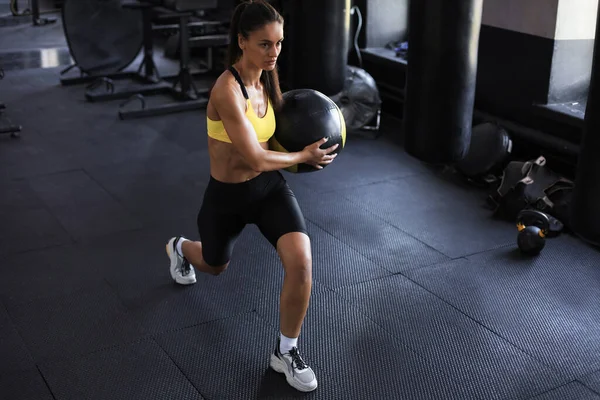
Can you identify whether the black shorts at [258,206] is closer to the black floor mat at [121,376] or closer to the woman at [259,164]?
the woman at [259,164]

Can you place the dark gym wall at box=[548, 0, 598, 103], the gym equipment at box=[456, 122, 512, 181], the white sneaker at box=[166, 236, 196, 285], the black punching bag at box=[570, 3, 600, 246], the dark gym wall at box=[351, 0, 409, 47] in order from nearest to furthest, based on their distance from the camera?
1. the black punching bag at box=[570, 3, 600, 246]
2. the white sneaker at box=[166, 236, 196, 285]
3. the dark gym wall at box=[548, 0, 598, 103]
4. the gym equipment at box=[456, 122, 512, 181]
5. the dark gym wall at box=[351, 0, 409, 47]

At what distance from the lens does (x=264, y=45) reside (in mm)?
2471

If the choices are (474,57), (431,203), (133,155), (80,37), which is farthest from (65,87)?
(474,57)

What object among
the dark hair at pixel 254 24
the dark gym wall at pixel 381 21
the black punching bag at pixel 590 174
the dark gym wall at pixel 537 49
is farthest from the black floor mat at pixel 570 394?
the dark gym wall at pixel 381 21

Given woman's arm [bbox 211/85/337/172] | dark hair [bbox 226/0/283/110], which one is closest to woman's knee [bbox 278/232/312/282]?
woman's arm [bbox 211/85/337/172]

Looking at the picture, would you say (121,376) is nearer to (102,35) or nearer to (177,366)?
(177,366)

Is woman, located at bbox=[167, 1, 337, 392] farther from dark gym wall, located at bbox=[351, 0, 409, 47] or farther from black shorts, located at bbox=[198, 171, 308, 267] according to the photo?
dark gym wall, located at bbox=[351, 0, 409, 47]

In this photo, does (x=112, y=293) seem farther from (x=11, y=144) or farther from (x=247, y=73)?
(x=11, y=144)

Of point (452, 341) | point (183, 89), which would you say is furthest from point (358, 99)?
point (452, 341)

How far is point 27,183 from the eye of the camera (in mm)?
4617

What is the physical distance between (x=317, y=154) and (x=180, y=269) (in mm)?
1102

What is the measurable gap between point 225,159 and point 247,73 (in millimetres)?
294

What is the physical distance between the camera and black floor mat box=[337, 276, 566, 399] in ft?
9.11

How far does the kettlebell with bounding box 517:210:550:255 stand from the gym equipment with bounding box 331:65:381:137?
1.90m
